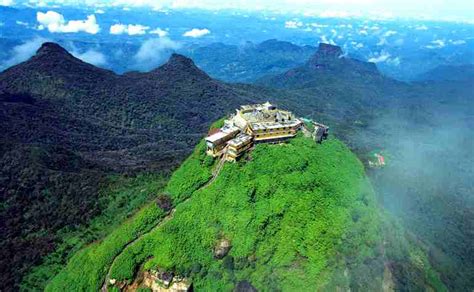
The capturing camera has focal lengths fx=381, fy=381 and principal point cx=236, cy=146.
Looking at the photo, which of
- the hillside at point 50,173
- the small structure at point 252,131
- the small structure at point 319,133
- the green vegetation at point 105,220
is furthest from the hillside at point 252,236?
the hillside at point 50,173

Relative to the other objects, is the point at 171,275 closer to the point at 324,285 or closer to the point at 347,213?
the point at 324,285

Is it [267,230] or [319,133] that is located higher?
[319,133]

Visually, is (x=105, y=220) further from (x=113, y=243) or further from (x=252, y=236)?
(x=252, y=236)

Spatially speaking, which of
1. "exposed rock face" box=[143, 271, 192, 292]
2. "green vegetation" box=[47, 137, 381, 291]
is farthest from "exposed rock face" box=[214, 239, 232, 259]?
"exposed rock face" box=[143, 271, 192, 292]

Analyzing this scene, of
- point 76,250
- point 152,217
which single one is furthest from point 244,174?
point 76,250

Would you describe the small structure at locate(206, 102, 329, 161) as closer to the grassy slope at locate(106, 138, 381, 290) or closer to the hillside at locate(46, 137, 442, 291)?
the hillside at locate(46, 137, 442, 291)

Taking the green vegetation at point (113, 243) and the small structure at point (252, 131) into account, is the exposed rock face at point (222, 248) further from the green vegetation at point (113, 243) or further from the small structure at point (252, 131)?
the small structure at point (252, 131)

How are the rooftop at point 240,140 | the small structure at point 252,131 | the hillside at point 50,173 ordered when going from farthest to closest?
the hillside at point 50,173
the small structure at point 252,131
the rooftop at point 240,140

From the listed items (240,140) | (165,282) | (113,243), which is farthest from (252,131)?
(113,243)
